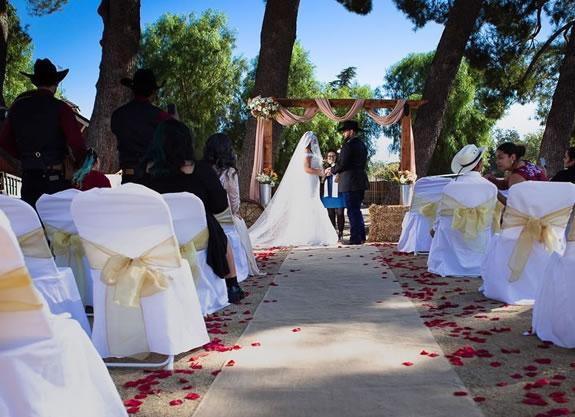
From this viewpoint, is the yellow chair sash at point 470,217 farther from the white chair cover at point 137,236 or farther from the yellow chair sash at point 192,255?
the white chair cover at point 137,236

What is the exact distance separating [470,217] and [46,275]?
431cm

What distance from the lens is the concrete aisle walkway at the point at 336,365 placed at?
264cm

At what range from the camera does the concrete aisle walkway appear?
8.66 ft

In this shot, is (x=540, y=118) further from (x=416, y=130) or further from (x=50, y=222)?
(x=50, y=222)

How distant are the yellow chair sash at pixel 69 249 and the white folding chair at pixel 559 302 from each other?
3287 mm

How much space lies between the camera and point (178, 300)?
346cm

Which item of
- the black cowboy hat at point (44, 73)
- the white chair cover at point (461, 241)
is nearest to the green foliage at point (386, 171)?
the white chair cover at point (461, 241)

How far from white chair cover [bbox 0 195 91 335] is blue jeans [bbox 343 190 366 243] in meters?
6.61

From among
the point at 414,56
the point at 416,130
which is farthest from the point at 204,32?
the point at 416,130

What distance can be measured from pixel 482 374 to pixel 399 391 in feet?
1.67

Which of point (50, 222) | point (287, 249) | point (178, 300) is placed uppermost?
point (50, 222)

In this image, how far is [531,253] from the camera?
4.81 m

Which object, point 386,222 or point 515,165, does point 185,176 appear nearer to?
point 515,165

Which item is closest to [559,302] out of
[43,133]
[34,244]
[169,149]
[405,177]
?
[169,149]
